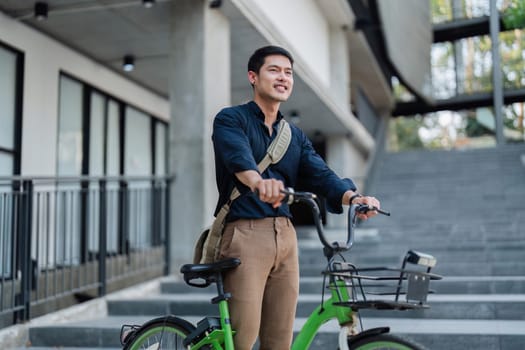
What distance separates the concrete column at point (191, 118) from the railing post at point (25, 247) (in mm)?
1814

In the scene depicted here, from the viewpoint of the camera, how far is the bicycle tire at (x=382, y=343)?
7.61 ft

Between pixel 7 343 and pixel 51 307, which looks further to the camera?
pixel 51 307

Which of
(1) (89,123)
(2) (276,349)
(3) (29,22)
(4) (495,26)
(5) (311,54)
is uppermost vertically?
(4) (495,26)

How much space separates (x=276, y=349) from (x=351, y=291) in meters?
0.48

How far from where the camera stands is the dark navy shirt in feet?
8.41

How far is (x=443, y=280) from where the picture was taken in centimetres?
610

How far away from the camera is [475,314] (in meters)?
5.26

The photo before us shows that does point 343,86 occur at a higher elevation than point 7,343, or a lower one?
higher

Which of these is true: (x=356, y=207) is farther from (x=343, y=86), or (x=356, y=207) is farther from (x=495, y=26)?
(x=495, y=26)

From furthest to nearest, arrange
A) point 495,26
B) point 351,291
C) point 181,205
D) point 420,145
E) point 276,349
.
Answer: point 420,145 < point 495,26 < point 181,205 < point 276,349 < point 351,291

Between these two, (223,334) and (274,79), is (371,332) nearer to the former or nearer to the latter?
(223,334)

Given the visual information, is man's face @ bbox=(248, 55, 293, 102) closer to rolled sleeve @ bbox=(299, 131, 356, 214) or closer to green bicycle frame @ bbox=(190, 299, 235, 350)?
rolled sleeve @ bbox=(299, 131, 356, 214)

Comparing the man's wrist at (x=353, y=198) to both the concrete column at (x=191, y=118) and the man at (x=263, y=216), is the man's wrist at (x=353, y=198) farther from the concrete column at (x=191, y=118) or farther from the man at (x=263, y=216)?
the concrete column at (x=191, y=118)

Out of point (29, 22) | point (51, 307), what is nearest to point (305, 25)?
point (29, 22)
